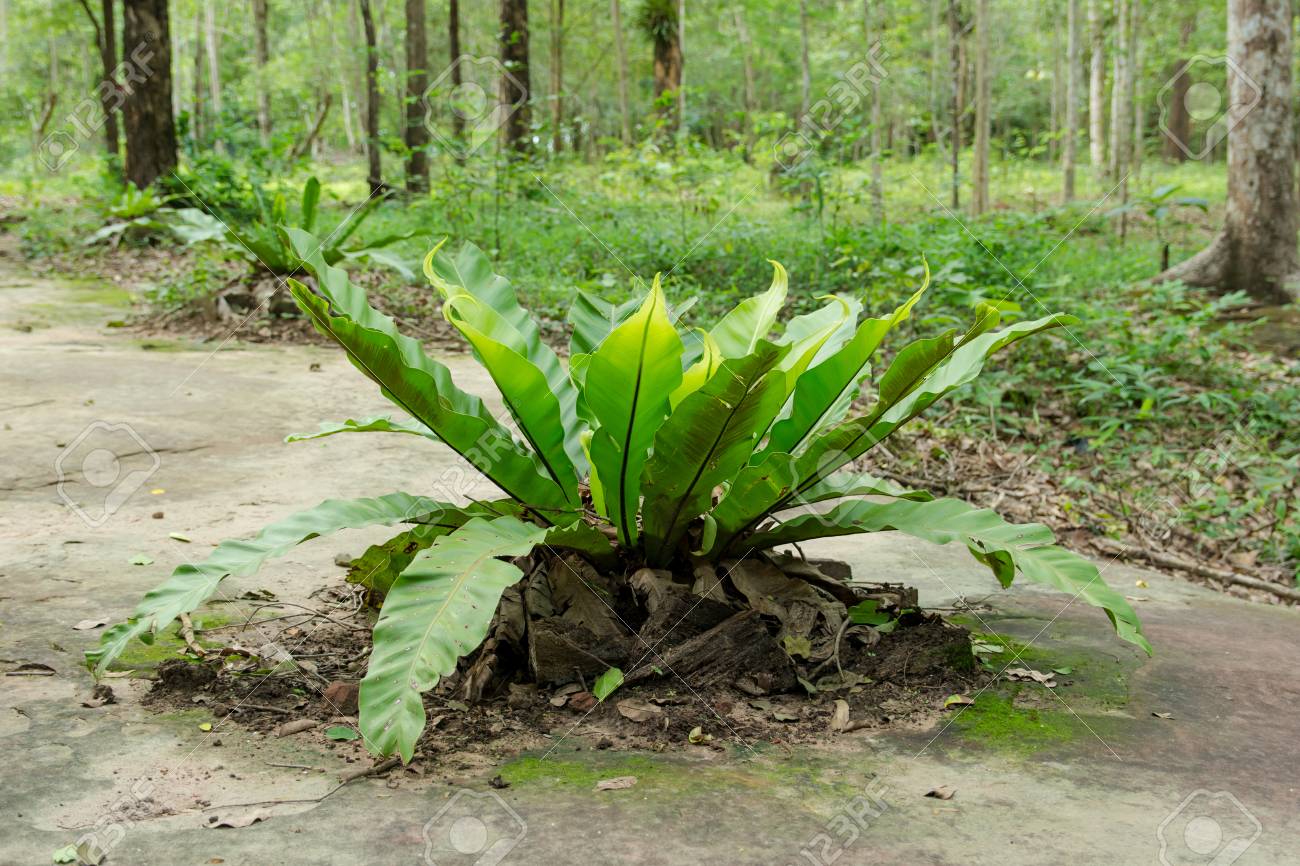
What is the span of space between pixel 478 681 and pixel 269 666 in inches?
20.1

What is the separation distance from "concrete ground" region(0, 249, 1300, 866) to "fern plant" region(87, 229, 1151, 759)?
0.71ft

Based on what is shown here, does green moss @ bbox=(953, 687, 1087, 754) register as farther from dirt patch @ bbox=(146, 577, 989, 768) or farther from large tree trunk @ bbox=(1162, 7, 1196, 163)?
large tree trunk @ bbox=(1162, 7, 1196, 163)

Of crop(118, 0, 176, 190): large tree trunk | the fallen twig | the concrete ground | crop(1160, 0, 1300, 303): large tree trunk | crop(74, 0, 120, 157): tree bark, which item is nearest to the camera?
the concrete ground

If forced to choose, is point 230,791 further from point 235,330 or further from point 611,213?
point 611,213

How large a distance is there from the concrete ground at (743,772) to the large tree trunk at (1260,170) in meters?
5.26

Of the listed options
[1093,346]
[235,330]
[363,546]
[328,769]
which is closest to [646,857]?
[328,769]

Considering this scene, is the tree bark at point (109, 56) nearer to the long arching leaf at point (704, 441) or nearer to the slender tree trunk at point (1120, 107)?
the long arching leaf at point (704, 441)

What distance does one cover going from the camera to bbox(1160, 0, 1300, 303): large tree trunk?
7.70 m

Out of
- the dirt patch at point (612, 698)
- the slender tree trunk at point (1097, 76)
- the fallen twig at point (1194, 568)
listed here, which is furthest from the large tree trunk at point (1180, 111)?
the dirt patch at point (612, 698)

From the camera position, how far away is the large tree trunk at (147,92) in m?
9.77

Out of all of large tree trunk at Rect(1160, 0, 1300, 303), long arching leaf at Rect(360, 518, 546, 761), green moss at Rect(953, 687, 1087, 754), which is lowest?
green moss at Rect(953, 687, 1087, 754)

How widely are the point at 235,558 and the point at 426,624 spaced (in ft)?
1.63

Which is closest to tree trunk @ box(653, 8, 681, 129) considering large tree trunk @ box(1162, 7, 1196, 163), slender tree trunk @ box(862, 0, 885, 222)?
slender tree trunk @ box(862, 0, 885, 222)

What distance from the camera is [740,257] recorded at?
342 inches
